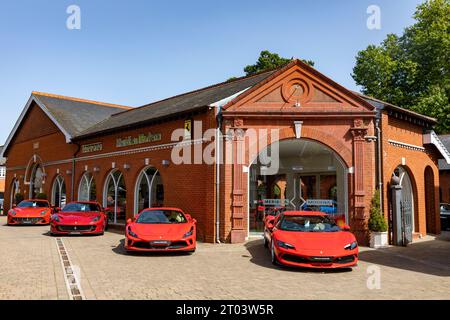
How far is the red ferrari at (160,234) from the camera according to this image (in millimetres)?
9711

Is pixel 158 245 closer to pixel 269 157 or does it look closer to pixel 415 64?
pixel 269 157

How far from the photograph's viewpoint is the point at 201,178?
13.6m

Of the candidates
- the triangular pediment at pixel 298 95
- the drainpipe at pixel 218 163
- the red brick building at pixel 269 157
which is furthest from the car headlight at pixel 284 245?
the triangular pediment at pixel 298 95

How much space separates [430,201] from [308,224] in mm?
10253

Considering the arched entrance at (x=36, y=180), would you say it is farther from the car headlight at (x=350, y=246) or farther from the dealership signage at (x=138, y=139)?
the car headlight at (x=350, y=246)

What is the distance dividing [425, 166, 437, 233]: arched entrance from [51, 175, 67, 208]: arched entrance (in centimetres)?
1925

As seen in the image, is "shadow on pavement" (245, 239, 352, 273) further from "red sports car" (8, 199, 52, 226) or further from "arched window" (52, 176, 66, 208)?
"arched window" (52, 176, 66, 208)

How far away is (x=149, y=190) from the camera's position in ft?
53.6

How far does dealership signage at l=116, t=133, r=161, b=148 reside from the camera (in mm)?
15938

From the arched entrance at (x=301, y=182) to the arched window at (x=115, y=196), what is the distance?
6668 mm

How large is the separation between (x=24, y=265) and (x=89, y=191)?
40.5ft

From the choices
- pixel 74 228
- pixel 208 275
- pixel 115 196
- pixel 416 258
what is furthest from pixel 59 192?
pixel 416 258
